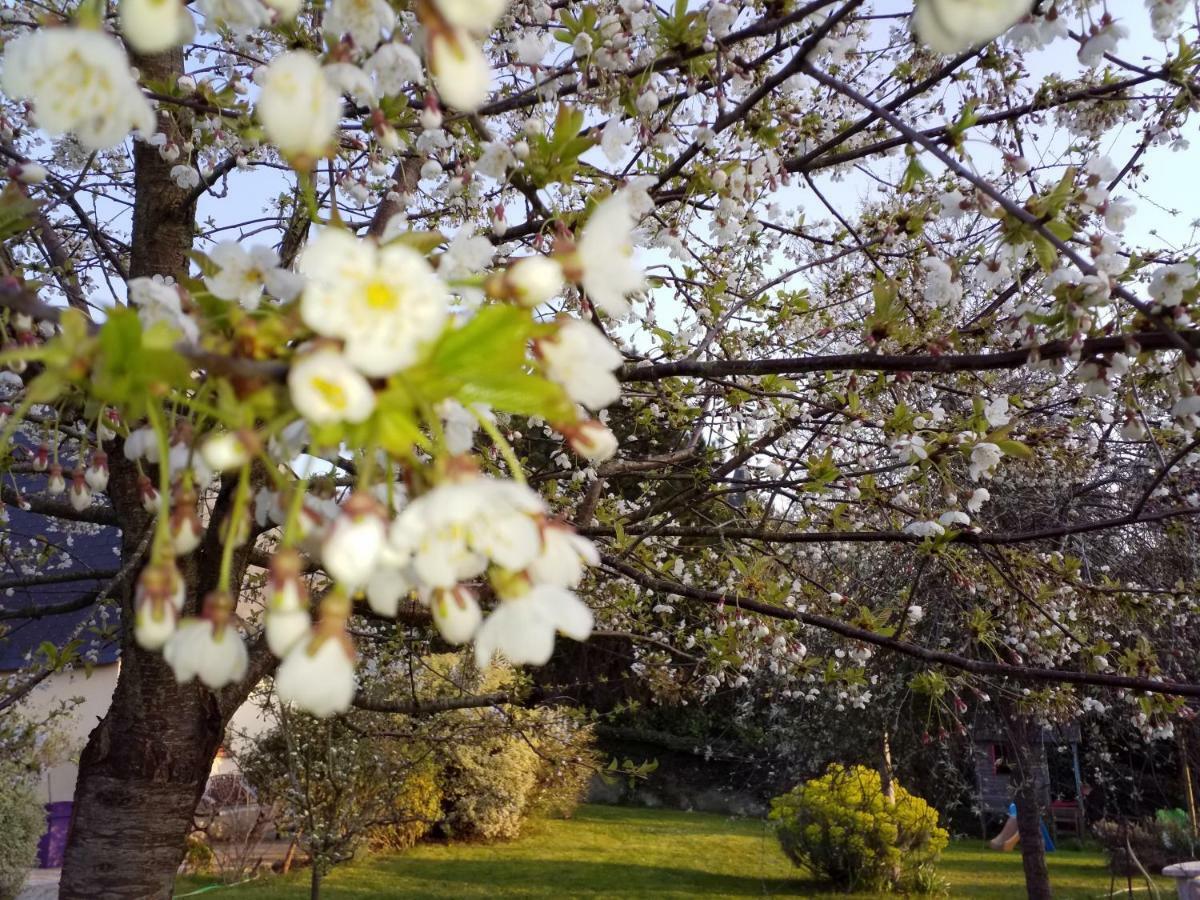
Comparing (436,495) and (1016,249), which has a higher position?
(1016,249)

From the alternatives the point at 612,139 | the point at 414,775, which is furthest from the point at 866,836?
the point at 612,139

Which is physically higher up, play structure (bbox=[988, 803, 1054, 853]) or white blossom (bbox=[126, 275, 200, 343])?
white blossom (bbox=[126, 275, 200, 343])

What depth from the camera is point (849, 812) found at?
26.9 feet

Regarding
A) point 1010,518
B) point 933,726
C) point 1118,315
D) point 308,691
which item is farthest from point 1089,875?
point 308,691

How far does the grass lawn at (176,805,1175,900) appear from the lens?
7855mm

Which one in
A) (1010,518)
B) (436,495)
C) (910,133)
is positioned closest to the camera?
(436,495)

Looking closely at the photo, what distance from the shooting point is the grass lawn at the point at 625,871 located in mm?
7855

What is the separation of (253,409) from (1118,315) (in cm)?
137

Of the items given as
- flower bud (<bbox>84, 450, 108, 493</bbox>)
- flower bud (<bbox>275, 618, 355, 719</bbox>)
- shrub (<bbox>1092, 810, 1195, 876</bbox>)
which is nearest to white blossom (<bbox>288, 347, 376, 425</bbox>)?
flower bud (<bbox>275, 618, 355, 719</bbox>)

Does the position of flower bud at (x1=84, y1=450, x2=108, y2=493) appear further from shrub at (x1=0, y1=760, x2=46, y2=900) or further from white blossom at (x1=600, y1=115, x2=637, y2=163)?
shrub at (x1=0, y1=760, x2=46, y2=900)

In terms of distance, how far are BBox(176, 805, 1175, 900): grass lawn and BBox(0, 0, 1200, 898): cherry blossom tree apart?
14.5ft

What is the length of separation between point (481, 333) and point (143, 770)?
2.23 metres

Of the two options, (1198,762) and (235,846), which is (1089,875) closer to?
(1198,762)

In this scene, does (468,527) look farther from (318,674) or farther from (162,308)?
(162,308)
